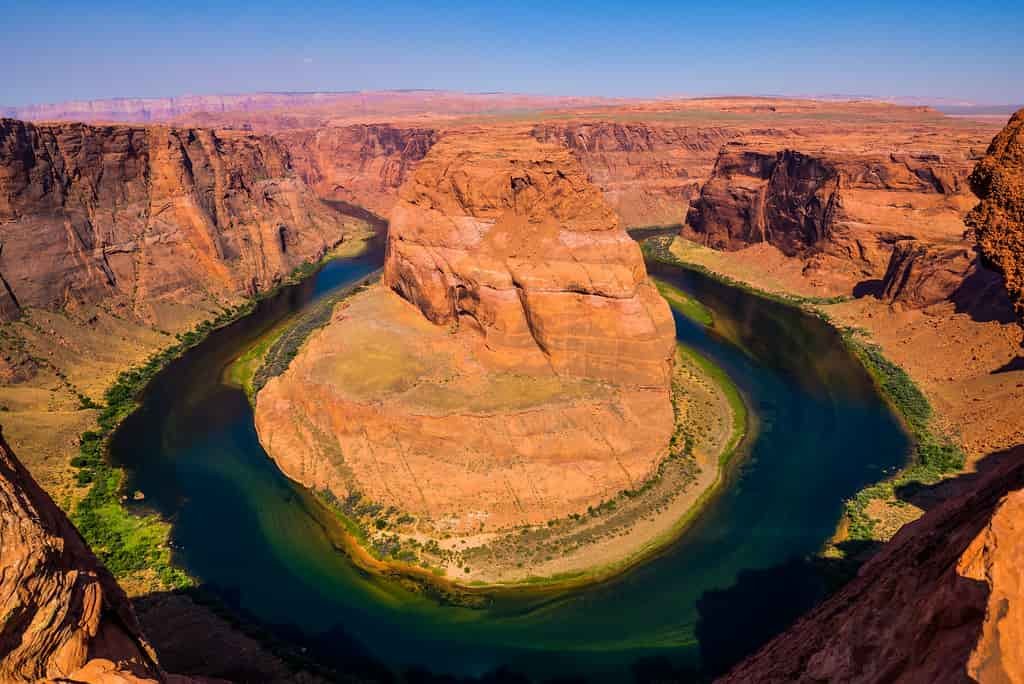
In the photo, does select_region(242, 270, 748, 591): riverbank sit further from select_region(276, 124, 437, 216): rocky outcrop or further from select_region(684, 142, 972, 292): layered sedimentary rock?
select_region(276, 124, 437, 216): rocky outcrop

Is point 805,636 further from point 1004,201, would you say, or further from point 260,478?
point 260,478

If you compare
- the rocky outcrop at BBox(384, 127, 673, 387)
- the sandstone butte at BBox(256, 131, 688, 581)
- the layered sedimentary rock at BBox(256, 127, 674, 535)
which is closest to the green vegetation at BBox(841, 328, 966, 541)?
the layered sedimentary rock at BBox(256, 127, 674, 535)

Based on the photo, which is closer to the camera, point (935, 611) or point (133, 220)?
point (935, 611)

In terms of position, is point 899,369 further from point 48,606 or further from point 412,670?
point 48,606

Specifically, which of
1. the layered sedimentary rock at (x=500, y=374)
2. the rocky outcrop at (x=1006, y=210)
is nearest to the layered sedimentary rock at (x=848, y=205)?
the layered sedimentary rock at (x=500, y=374)

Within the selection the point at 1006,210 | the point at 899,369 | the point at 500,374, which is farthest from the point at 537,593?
Result: the point at 899,369

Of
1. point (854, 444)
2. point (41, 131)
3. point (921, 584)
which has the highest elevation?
point (41, 131)

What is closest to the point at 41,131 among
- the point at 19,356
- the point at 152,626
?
the point at 19,356
